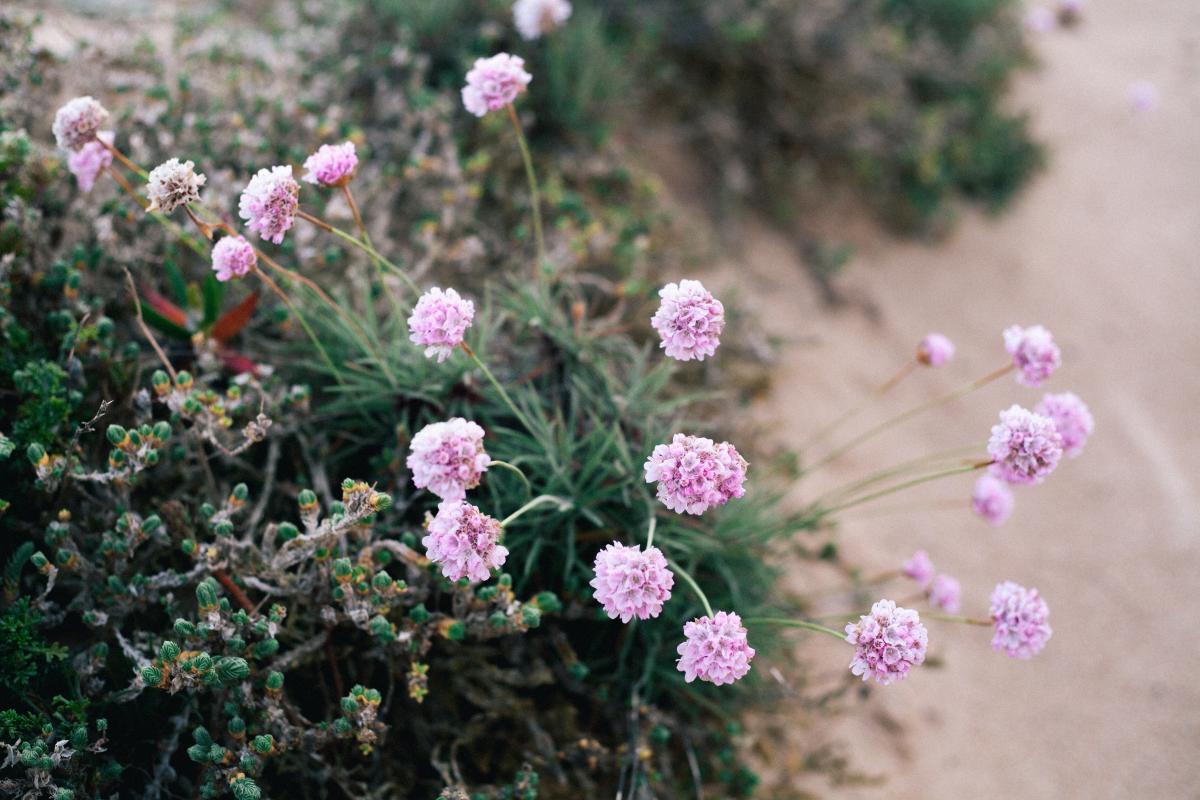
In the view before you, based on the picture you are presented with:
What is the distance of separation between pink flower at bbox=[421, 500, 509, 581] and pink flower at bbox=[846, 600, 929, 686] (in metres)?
0.71

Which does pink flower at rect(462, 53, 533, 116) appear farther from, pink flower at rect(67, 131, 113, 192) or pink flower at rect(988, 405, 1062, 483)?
pink flower at rect(988, 405, 1062, 483)

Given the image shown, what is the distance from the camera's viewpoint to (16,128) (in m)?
2.84

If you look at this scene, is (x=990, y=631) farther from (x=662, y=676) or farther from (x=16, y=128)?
(x=16, y=128)

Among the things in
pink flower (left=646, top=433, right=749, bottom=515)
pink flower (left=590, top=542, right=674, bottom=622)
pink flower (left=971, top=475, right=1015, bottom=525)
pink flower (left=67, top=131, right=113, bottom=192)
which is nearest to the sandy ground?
pink flower (left=971, top=475, right=1015, bottom=525)

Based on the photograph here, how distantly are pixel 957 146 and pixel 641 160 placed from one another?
1.74 m

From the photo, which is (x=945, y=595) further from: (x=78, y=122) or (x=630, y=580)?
(x=78, y=122)

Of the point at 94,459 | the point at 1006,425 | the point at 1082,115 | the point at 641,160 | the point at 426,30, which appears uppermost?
the point at 1082,115

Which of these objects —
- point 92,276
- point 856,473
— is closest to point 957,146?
point 856,473

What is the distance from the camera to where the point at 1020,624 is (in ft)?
6.25

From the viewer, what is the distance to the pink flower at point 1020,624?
190 cm

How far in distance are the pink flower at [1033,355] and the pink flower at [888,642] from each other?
0.80 meters

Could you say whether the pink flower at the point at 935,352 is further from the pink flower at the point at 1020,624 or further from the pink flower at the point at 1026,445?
the pink flower at the point at 1020,624

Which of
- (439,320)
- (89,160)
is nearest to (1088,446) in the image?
(439,320)

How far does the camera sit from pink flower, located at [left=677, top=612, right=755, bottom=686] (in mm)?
1658
